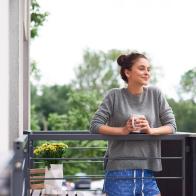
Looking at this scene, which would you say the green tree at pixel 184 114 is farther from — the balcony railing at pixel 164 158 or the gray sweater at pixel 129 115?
the gray sweater at pixel 129 115

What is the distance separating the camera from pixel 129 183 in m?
3.90

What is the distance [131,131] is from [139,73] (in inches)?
14.2

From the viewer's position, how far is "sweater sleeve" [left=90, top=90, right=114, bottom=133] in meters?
3.95

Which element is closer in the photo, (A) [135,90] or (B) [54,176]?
(A) [135,90]

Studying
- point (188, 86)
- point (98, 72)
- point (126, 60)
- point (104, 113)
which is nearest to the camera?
point (104, 113)

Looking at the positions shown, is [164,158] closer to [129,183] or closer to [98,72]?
[129,183]

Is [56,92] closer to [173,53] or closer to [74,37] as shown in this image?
[74,37]

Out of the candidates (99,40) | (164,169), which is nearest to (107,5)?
(99,40)

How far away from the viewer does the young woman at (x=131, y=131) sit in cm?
391

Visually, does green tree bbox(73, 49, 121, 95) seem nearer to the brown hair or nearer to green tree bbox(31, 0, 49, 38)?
green tree bbox(31, 0, 49, 38)

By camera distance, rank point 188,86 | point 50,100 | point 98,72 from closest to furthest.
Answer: point 98,72
point 188,86
point 50,100

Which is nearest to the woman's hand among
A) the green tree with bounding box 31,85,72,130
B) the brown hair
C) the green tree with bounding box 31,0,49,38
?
the brown hair

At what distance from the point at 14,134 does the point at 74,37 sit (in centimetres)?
3635

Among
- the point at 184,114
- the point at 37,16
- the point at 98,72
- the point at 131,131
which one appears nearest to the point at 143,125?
the point at 131,131
